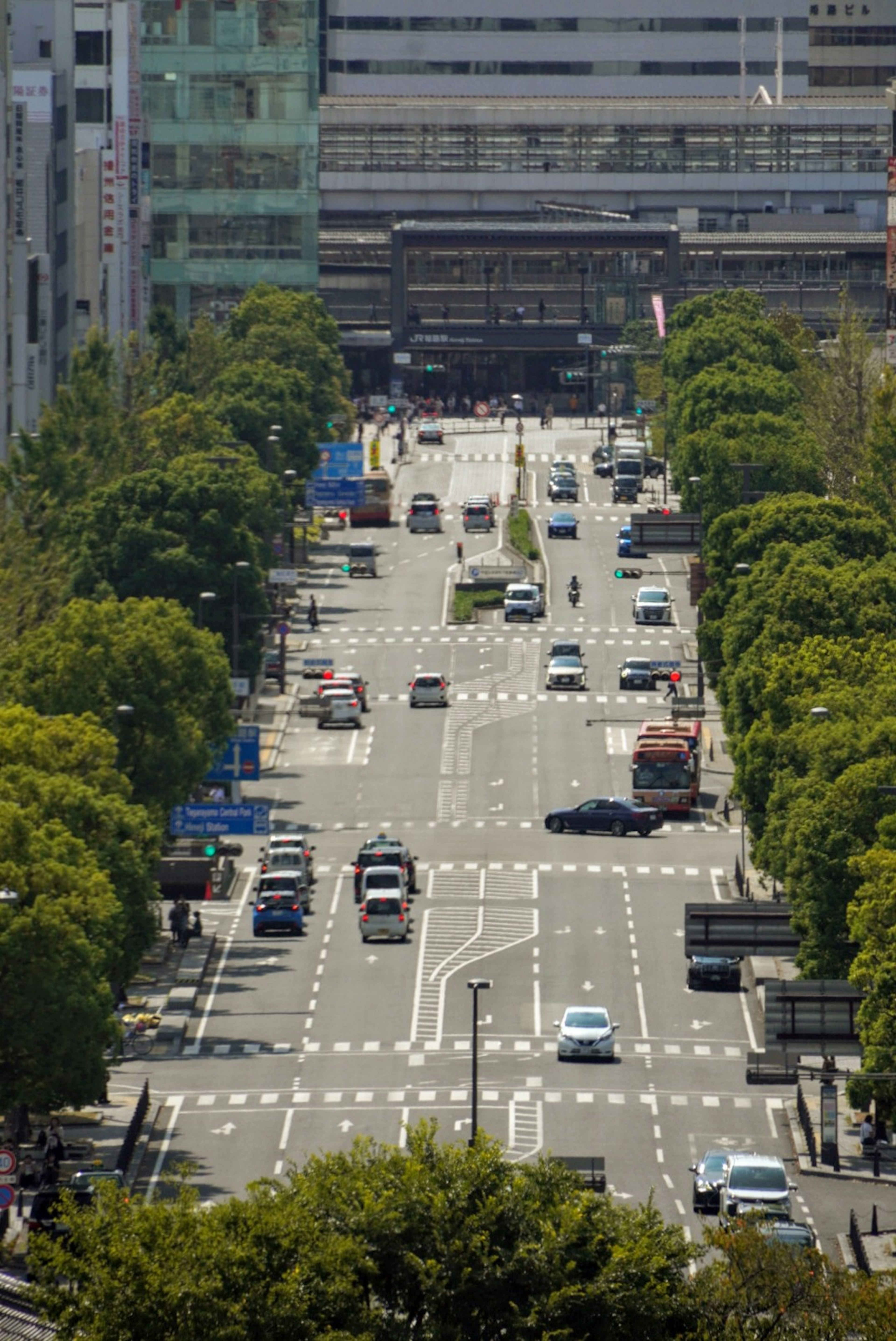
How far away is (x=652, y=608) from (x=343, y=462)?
104 feet

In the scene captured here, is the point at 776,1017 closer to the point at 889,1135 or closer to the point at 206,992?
the point at 889,1135

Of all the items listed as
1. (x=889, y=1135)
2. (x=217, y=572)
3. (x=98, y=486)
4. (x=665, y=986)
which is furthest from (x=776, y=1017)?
(x=98, y=486)

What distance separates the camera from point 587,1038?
93.4 meters

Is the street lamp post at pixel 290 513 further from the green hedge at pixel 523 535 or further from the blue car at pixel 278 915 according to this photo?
the blue car at pixel 278 915

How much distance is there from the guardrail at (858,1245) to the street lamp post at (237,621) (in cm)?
6272

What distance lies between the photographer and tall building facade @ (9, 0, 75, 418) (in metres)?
178

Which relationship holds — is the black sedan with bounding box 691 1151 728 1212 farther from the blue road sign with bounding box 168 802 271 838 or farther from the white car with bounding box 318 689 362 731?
the white car with bounding box 318 689 362 731

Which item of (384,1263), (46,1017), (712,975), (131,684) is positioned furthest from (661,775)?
(384,1263)

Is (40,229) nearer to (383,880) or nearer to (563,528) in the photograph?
(563,528)

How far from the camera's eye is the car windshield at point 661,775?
421ft

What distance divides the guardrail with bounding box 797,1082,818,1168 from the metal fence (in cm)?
807

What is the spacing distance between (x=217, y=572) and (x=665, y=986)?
132 feet

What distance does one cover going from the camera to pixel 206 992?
103 metres

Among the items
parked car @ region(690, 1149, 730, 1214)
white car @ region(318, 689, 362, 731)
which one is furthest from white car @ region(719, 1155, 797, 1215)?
white car @ region(318, 689, 362, 731)
